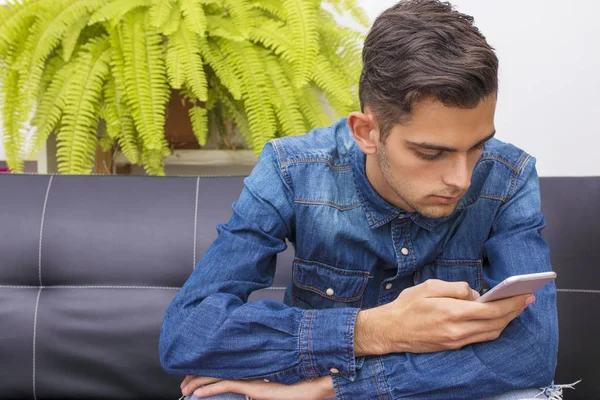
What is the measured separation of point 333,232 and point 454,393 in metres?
0.36

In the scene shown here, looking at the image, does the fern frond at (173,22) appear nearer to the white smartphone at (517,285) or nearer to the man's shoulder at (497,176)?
the man's shoulder at (497,176)

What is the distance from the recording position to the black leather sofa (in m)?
1.58

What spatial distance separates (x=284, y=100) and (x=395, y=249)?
919mm

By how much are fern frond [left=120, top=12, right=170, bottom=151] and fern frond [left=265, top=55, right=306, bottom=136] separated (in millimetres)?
332

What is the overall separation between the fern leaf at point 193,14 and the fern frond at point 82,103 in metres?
0.28

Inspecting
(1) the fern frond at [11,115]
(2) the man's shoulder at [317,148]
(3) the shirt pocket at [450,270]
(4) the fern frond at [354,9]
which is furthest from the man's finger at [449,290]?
(1) the fern frond at [11,115]

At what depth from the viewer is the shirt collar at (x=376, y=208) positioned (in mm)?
1229

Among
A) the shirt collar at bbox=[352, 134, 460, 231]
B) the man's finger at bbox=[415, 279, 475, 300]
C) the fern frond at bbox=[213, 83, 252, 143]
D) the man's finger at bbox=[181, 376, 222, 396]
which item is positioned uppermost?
the fern frond at bbox=[213, 83, 252, 143]

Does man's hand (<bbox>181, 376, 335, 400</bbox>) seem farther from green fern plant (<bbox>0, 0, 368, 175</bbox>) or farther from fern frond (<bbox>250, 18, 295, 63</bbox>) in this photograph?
fern frond (<bbox>250, 18, 295, 63</bbox>)

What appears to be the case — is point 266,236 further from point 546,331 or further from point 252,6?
point 252,6

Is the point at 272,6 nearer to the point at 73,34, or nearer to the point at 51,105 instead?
the point at 73,34

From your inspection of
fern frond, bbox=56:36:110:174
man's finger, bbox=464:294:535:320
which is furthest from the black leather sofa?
man's finger, bbox=464:294:535:320

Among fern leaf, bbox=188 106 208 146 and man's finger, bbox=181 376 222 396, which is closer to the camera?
man's finger, bbox=181 376 222 396

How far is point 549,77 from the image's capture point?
2164 mm
